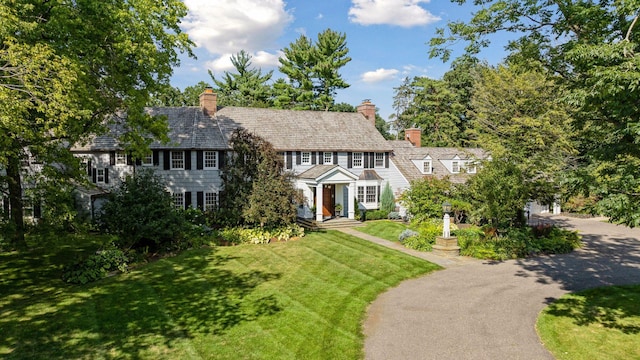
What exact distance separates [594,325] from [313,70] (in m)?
44.1

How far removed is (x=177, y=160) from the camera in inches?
1089

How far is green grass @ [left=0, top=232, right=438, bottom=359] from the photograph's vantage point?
9.65 meters

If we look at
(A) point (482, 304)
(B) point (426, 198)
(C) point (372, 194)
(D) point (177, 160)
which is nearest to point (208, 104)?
(D) point (177, 160)

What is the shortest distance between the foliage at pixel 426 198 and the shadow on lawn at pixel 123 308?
14405 mm

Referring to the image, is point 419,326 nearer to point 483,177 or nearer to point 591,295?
point 591,295

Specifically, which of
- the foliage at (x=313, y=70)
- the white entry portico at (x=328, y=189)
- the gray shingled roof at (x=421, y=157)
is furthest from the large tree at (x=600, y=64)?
the foliage at (x=313, y=70)

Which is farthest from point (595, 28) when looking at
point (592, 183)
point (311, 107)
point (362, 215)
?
point (311, 107)

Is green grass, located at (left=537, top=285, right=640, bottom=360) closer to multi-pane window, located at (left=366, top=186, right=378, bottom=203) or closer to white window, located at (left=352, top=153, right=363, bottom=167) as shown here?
multi-pane window, located at (left=366, top=186, right=378, bottom=203)

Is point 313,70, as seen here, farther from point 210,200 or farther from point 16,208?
point 16,208

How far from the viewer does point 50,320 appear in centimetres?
1109

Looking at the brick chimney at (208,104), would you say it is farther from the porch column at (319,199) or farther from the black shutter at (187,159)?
the porch column at (319,199)

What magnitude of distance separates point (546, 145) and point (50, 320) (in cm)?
3301

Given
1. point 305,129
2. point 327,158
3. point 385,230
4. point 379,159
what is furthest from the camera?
point 379,159

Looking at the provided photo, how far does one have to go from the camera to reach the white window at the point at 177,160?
27578 mm
